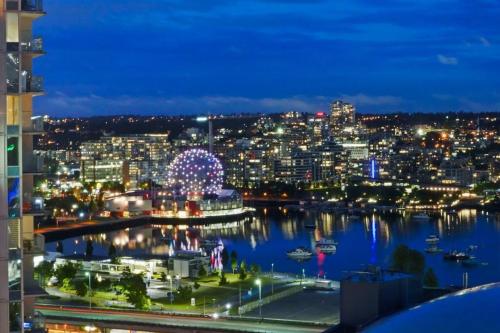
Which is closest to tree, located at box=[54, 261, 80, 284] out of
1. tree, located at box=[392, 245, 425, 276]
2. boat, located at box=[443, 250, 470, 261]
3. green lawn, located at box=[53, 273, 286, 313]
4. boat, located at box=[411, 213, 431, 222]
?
green lawn, located at box=[53, 273, 286, 313]

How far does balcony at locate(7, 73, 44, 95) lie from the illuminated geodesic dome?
28.0 metres

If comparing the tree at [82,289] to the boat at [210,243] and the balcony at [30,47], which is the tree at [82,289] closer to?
the balcony at [30,47]

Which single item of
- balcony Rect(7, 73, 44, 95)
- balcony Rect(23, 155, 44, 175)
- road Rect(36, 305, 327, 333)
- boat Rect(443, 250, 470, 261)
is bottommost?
boat Rect(443, 250, 470, 261)

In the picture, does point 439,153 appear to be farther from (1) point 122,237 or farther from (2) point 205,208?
(1) point 122,237

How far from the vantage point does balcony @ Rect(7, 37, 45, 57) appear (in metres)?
3.00

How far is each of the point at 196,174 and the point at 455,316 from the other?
28935 mm

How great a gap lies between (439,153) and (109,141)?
16.0 metres

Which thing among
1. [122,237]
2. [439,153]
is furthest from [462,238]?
[439,153]

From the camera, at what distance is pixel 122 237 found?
80.8 ft

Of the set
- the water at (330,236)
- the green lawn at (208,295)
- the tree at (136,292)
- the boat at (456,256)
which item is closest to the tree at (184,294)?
the green lawn at (208,295)

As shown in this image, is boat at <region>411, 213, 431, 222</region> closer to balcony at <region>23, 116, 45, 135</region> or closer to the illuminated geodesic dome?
the illuminated geodesic dome

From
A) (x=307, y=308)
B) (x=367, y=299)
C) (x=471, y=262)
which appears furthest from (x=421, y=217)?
(x=367, y=299)

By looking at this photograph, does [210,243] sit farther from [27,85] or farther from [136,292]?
[27,85]

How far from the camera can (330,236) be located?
23.2m
